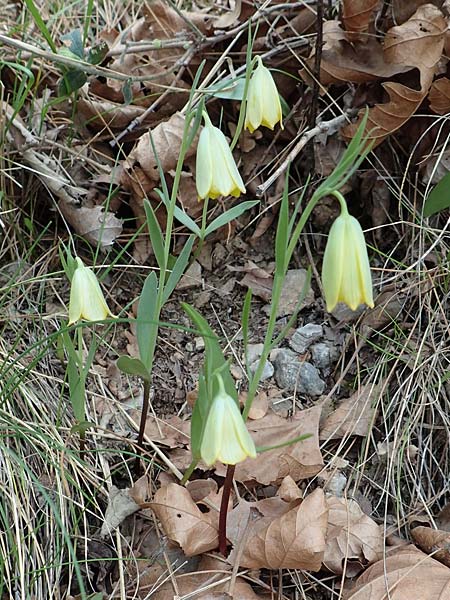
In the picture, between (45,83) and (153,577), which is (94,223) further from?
(153,577)

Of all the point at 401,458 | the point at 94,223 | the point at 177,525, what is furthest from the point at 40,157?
the point at 401,458

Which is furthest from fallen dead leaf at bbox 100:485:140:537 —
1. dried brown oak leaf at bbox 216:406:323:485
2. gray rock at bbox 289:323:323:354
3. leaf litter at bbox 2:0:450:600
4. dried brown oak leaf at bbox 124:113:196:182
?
dried brown oak leaf at bbox 124:113:196:182

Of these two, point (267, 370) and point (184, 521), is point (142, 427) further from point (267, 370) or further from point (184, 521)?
point (267, 370)

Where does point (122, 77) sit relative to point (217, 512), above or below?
above

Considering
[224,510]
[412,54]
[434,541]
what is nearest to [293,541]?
[224,510]

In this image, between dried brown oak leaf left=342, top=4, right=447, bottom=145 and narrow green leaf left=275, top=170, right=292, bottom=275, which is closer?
narrow green leaf left=275, top=170, right=292, bottom=275

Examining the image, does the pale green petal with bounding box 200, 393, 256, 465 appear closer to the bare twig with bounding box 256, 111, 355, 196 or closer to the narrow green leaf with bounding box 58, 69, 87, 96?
the bare twig with bounding box 256, 111, 355, 196
